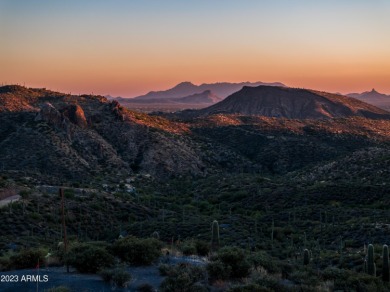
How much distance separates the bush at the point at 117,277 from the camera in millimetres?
13602

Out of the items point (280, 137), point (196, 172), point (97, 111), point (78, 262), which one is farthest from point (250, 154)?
point (78, 262)

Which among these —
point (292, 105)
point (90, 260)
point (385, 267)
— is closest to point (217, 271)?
point (90, 260)

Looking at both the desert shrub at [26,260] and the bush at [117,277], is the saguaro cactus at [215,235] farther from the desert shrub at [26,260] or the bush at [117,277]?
the desert shrub at [26,260]

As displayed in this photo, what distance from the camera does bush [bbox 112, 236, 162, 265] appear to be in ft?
52.9

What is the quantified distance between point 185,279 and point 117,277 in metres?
2.10

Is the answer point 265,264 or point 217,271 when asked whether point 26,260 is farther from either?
point 265,264

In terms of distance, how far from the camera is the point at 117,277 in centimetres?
1359

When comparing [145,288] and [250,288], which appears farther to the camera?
[145,288]

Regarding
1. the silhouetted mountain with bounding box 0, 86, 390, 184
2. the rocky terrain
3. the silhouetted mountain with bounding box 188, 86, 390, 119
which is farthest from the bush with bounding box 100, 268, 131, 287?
the silhouetted mountain with bounding box 188, 86, 390, 119

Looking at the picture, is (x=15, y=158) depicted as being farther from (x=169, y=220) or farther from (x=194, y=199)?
(x=169, y=220)

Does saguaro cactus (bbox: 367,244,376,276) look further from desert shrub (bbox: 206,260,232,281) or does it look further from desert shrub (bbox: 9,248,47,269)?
desert shrub (bbox: 9,248,47,269)

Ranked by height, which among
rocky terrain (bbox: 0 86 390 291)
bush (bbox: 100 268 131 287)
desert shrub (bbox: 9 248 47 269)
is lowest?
rocky terrain (bbox: 0 86 390 291)

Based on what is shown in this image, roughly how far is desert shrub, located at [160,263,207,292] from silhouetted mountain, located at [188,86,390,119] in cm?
14717

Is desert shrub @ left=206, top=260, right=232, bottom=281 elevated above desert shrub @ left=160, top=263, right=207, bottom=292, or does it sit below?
below
